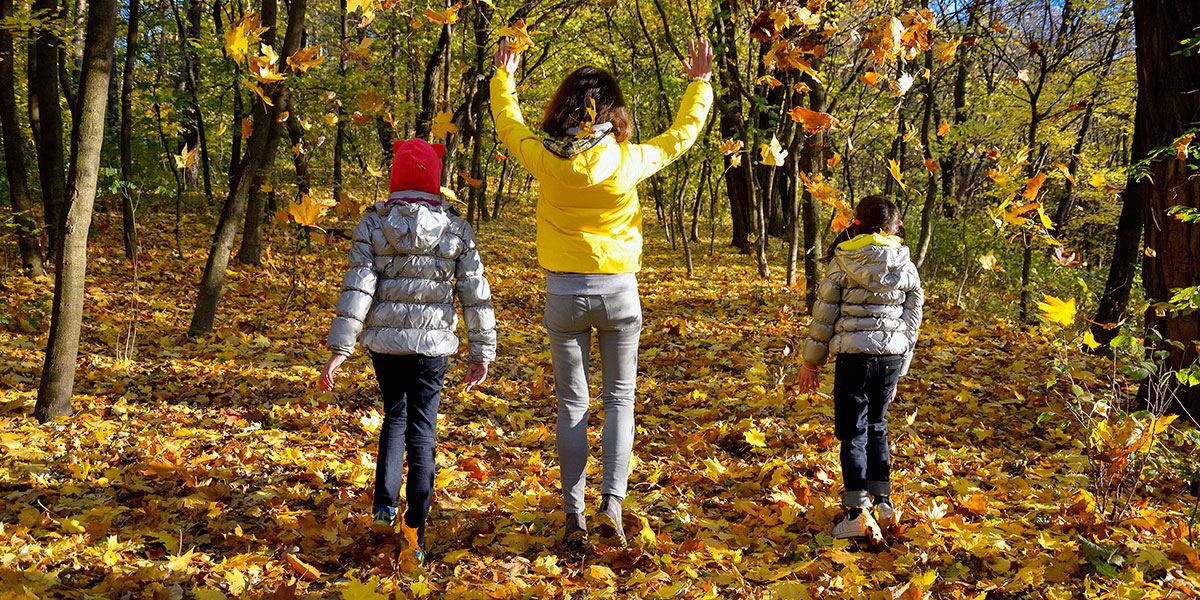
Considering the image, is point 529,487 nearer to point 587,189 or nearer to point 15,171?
point 587,189

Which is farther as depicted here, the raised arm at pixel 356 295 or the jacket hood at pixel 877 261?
the jacket hood at pixel 877 261

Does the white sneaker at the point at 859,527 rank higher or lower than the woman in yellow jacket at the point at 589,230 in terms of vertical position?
lower

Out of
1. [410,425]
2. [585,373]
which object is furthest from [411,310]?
[585,373]

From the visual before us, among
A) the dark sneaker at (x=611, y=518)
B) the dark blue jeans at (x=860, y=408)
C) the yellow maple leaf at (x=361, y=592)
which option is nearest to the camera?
the yellow maple leaf at (x=361, y=592)

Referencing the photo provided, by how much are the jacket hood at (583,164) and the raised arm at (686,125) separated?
0.14 m

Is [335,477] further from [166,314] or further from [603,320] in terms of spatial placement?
[166,314]

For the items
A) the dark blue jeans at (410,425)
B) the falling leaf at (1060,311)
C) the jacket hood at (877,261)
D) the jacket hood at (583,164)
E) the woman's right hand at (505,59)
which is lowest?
the dark blue jeans at (410,425)

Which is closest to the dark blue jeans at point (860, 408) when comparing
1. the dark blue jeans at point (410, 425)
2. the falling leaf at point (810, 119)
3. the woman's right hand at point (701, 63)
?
the woman's right hand at point (701, 63)

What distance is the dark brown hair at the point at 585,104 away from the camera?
2984 millimetres

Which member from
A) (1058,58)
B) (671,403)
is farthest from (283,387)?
(1058,58)

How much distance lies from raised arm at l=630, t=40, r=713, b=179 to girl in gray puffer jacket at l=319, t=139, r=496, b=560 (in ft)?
2.62

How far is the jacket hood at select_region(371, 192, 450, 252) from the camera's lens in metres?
3.01

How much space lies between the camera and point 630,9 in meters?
14.5

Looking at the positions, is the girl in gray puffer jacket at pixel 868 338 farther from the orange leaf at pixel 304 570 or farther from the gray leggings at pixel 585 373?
the orange leaf at pixel 304 570
